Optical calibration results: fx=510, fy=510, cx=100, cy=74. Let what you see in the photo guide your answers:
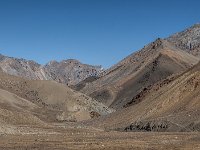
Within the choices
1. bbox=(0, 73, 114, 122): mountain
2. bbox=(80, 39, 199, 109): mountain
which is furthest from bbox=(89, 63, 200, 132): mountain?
bbox=(80, 39, 199, 109): mountain

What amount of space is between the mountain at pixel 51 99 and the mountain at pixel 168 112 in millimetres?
15634

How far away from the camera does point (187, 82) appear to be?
255 feet

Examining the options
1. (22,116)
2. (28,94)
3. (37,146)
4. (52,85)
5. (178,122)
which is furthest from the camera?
(52,85)

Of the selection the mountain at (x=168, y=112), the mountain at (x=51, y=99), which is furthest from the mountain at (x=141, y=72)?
the mountain at (x=168, y=112)

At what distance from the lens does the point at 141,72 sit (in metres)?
161

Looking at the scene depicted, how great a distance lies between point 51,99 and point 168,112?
43.9 m

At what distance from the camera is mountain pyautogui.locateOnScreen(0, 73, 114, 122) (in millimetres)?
96188

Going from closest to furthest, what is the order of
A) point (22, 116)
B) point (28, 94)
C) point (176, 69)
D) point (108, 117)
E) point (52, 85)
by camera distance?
point (22, 116) < point (108, 117) < point (28, 94) < point (52, 85) < point (176, 69)

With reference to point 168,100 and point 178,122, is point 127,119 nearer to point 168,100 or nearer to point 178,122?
point 168,100

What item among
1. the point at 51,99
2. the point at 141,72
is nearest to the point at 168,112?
the point at 51,99

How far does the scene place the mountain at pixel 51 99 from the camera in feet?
316

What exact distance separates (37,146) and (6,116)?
27.5 m

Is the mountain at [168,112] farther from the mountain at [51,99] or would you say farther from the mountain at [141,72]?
the mountain at [141,72]

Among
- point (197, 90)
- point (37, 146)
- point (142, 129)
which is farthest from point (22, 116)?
point (37, 146)
